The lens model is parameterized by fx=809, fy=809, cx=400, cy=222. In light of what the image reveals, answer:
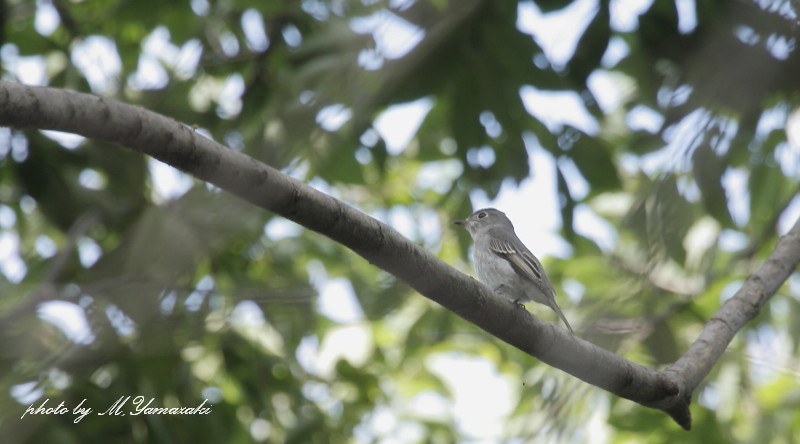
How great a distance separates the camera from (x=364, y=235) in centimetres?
247

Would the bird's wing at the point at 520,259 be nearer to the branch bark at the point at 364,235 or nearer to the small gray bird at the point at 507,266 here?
the small gray bird at the point at 507,266

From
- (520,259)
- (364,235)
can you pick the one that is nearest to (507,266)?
(520,259)

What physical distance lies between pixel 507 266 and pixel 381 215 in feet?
9.40

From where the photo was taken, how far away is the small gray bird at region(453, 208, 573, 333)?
196 inches

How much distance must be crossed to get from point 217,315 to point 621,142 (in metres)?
3.69

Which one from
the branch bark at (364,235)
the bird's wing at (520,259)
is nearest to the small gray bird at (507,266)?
the bird's wing at (520,259)

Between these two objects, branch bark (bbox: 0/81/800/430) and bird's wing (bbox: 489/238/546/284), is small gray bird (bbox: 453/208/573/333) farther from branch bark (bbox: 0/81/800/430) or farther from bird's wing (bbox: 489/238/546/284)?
branch bark (bbox: 0/81/800/430)

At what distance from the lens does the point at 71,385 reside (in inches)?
169

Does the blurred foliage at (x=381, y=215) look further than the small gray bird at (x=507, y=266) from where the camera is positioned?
No

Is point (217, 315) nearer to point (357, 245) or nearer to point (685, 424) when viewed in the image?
point (357, 245)

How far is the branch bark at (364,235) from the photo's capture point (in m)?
2.16

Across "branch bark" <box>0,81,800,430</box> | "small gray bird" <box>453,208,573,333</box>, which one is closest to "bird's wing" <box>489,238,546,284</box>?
"small gray bird" <box>453,208,573,333</box>

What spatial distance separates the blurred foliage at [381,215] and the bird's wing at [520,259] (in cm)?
28

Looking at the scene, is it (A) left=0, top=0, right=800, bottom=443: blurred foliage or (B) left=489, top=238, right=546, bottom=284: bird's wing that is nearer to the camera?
(A) left=0, top=0, right=800, bottom=443: blurred foliage
